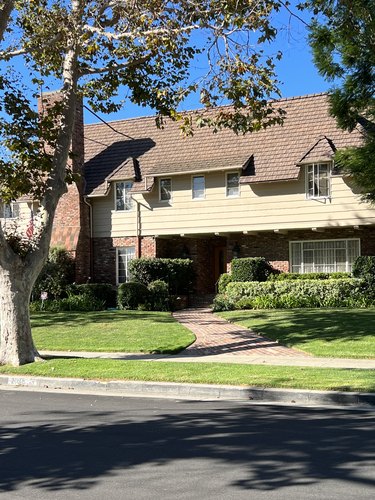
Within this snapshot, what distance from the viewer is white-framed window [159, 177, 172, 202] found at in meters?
27.5

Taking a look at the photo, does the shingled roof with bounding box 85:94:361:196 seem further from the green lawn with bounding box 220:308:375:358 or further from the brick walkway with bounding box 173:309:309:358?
the brick walkway with bounding box 173:309:309:358

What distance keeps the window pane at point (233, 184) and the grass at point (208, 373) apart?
1429cm

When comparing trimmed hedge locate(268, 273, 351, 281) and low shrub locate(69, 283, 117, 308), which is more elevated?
trimmed hedge locate(268, 273, 351, 281)

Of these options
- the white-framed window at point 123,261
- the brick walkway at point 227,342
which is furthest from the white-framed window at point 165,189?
the brick walkway at point 227,342

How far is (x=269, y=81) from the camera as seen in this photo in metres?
12.5

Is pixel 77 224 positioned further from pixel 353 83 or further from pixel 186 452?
pixel 186 452

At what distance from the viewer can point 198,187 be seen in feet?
88.9

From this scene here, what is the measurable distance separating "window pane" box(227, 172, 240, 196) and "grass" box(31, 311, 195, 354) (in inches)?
271

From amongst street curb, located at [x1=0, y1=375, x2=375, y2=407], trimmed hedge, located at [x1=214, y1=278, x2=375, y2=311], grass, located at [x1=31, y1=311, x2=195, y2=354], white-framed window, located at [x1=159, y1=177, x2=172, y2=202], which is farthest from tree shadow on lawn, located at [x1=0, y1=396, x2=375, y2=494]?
white-framed window, located at [x1=159, y1=177, x2=172, y2=202]

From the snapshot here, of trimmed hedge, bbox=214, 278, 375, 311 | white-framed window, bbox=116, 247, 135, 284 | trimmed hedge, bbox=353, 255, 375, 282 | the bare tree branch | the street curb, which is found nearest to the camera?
the street curb

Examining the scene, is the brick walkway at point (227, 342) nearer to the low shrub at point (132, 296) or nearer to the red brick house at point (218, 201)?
the low shrub at point (132, 296)

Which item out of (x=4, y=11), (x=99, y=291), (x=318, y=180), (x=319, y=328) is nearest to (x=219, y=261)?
(x=99, y=291)

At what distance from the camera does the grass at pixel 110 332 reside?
622 inches

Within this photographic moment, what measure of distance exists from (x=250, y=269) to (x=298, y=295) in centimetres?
266
